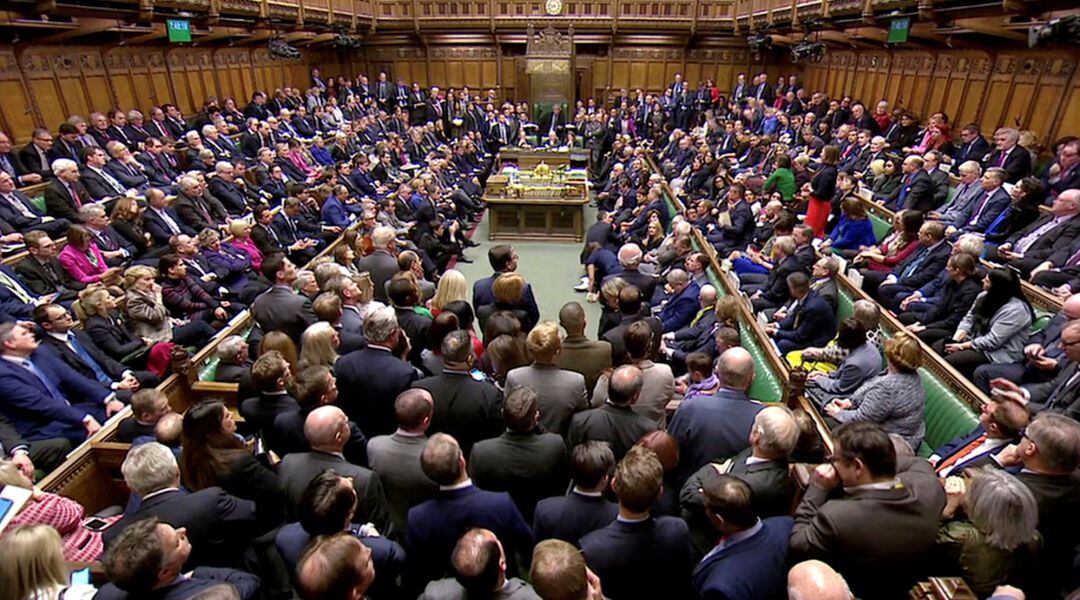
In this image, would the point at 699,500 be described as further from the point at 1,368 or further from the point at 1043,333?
the point at 1,368

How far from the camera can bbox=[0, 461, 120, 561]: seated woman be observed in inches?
86.9

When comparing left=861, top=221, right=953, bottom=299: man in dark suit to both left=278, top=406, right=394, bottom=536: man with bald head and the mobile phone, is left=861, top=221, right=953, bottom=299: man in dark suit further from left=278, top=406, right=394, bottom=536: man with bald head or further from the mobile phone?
the mobile phone

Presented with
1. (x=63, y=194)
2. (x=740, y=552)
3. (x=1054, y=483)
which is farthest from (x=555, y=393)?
(x=63, y=194)

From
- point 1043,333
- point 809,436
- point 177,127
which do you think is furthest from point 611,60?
point 809,436

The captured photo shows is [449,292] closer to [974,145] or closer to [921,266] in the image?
[921,266]

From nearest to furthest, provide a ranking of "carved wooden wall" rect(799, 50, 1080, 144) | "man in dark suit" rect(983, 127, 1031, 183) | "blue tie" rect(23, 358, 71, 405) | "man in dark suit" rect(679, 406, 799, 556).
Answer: "man in dark suit" rect(679, 406, 799, 556) → "blue tie" rect(23, 358, 71, 405) → "man in dark suit" rect(983, 127, 1031, 183) → "carved wooden wall" rect(799, 50, 1080, 144)

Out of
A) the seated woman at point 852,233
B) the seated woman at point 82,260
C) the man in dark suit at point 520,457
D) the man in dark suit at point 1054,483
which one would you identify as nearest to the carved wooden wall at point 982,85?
the seated woman at point 852,233

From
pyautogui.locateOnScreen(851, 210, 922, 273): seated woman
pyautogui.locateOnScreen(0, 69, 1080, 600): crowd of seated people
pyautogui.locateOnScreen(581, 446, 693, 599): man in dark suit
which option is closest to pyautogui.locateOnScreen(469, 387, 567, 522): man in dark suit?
pyautogui.locateOnScreen(0, 69, 1080, 600): crowd of seated people

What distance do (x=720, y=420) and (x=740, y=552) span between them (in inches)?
32.5

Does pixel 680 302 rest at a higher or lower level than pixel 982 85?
lower

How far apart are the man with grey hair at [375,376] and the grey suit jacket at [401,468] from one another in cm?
57

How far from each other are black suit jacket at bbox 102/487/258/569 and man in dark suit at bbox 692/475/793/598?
5.66 ft

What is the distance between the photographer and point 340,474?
7.82 feet

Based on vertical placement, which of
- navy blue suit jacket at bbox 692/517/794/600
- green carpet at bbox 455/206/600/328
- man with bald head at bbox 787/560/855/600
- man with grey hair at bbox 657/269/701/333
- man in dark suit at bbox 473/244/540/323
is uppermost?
man with bald head at bbox 787/560/855/600
